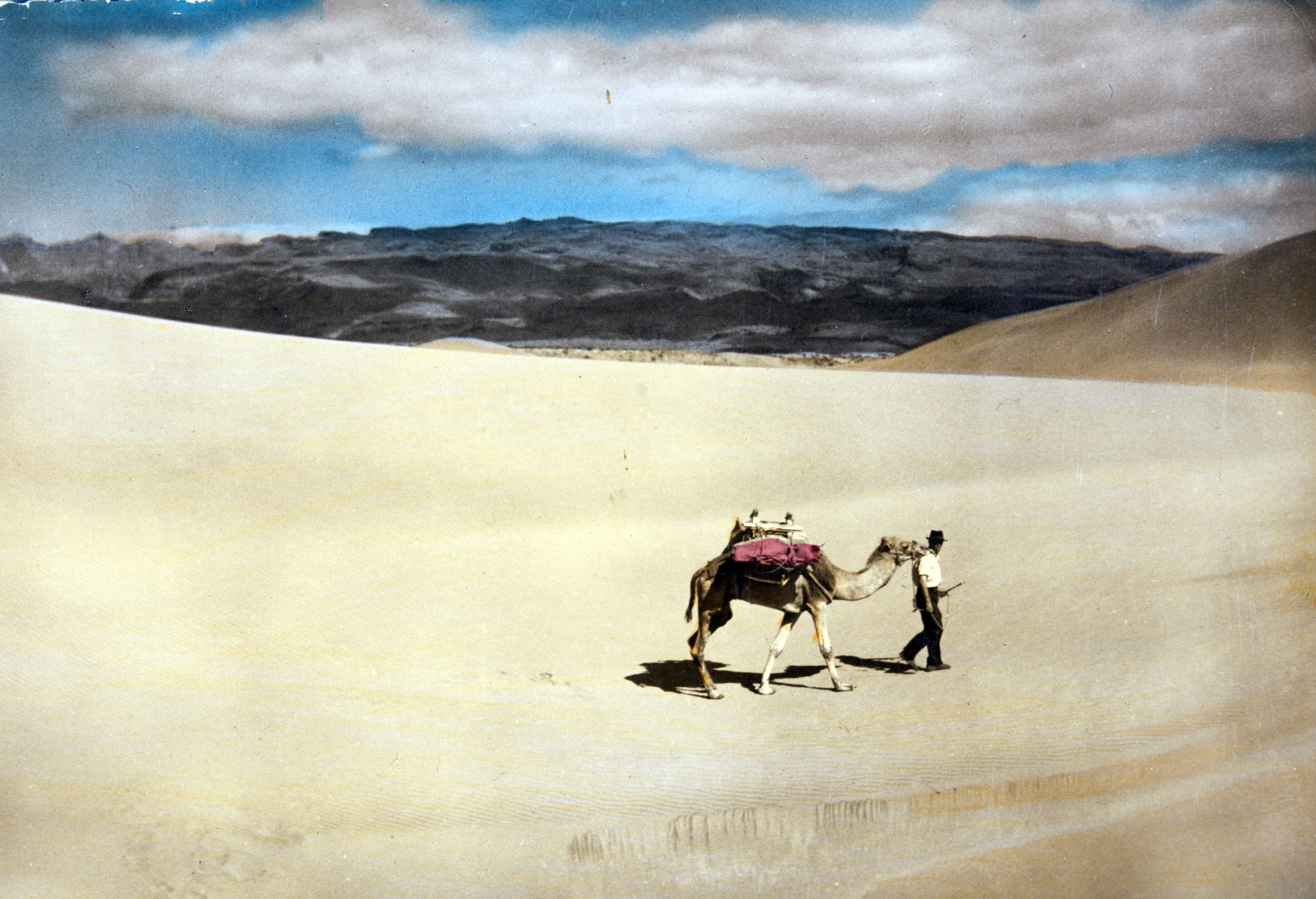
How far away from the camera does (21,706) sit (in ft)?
15.4

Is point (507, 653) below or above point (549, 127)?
below

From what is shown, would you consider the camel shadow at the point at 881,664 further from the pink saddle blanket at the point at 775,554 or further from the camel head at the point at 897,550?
the pink saddle blanket at the point at 775,554

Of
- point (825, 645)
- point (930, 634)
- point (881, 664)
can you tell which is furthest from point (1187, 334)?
point (825, 645)

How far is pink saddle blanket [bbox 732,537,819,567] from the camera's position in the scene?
4488 mm

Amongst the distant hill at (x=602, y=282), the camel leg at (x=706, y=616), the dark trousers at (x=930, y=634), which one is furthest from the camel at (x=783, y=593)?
the distant hill at (x=602, y=282)

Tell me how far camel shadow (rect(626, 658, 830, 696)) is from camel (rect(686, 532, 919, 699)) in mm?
70

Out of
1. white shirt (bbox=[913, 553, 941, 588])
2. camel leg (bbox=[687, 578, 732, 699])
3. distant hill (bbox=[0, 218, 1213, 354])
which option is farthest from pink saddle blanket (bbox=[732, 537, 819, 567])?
distant hill (bbox=[0, 218, 1213, 354])

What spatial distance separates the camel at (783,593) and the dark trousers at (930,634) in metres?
0.25

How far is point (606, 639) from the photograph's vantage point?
16.3 ft

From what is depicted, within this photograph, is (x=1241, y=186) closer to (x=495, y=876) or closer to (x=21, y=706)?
(x=495, y=876)

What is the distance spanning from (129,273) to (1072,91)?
5.48m

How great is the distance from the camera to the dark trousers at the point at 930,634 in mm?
4797

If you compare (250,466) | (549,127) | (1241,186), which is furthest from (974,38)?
(250,466)

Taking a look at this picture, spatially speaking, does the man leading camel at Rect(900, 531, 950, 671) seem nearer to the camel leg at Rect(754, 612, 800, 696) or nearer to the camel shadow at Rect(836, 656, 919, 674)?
the camel shadow at Rect(836, 656, 919, 674)
